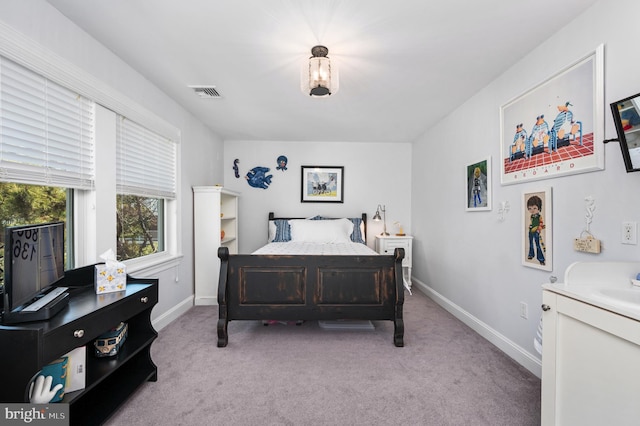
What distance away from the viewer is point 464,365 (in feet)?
7.59

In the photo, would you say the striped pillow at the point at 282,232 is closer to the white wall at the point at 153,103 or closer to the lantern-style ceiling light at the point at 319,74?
the white wall at the point at 153,103

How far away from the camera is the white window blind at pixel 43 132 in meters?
1.60

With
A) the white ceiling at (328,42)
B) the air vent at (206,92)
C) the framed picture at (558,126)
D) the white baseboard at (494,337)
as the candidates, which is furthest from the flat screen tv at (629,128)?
the air vent at (206,92)

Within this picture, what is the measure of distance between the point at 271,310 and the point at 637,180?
101 inches

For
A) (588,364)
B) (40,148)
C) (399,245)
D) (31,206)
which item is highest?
(40,148)

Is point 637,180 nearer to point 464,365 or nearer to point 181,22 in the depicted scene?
point 464,365

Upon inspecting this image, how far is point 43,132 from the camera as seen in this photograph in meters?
1.81

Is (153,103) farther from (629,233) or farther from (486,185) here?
(629,233)

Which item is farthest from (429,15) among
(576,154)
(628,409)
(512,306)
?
(512,306)

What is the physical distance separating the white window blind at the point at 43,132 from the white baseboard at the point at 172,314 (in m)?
1.48

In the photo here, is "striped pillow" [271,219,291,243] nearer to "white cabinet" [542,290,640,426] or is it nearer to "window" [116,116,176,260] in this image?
"window" [116,116,176,260]

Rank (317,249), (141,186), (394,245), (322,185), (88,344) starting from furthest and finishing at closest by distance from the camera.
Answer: (322,185)
(394,245)
(317,249)
(141,186)
(88,344)

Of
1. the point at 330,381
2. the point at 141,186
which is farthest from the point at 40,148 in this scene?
the point at 330,381

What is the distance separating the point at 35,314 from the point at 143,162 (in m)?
1.80
